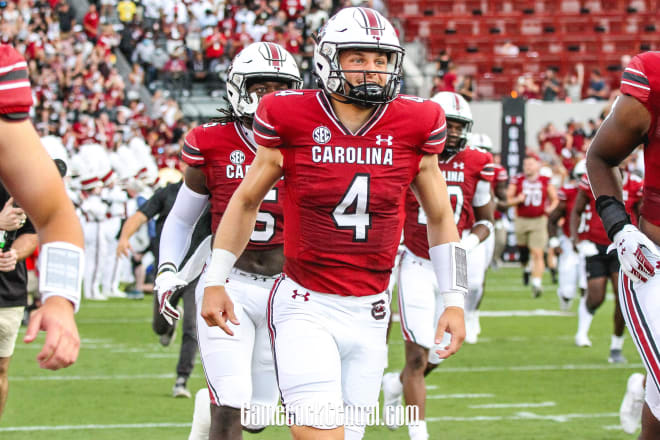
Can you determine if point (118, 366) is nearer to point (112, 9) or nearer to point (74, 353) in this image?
point (74, 353)

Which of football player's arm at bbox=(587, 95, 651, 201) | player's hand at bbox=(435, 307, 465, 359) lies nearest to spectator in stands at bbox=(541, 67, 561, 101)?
football player's arm at bbox=(587, 95, 651, 201)

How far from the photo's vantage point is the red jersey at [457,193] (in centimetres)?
714

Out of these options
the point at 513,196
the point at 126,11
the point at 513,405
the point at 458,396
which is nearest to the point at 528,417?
the point at 513,405

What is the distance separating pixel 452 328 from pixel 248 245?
4.16 ft

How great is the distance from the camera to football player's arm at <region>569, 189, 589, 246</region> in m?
9.59

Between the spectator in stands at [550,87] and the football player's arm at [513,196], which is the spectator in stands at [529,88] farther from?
the football player's arm at [513,196]

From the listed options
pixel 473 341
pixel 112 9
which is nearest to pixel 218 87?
pixel 112 9

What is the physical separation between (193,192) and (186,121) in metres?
17.5

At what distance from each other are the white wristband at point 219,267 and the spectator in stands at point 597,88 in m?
20.5

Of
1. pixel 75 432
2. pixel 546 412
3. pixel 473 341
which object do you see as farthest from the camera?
pixel 473 341

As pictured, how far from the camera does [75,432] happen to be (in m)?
6.87

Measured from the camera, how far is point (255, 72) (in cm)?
520

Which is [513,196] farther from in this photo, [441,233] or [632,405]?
[441,233]

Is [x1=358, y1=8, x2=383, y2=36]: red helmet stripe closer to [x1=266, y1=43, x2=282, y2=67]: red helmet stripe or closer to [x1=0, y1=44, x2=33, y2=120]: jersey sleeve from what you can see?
[x1=266, y1=43, x2=282, y2=67]: red helmet stripe
